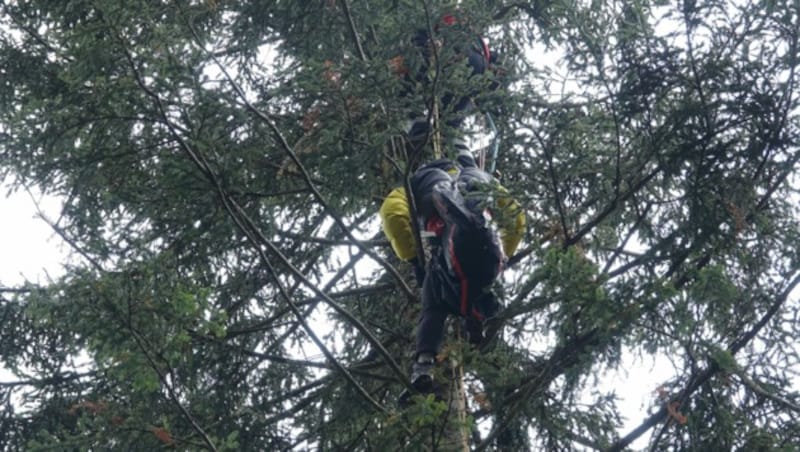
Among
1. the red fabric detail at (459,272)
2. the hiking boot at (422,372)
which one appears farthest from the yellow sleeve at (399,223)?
the hiking boot at (422,372)

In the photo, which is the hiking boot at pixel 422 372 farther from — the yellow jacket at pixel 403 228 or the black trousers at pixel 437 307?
the yellow jacket at pixel 403 228

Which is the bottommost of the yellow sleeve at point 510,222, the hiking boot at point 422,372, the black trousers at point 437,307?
the hiking boot at point 422,372

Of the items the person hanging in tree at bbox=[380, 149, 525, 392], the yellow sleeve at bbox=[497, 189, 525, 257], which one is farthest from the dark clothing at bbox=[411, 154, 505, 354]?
the yellow sleeve at bbox=[497, 189, 525, 257]

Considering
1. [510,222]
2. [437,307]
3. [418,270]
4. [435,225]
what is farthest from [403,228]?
[510,222]

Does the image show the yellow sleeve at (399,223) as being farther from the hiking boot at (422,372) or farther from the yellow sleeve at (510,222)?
the hiking boot at (422,372)

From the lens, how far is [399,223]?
7.21 m

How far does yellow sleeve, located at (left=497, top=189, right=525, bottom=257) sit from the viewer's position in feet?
21.5

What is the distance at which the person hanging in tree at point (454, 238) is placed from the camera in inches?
258

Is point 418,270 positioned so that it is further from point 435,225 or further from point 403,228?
point 435,225

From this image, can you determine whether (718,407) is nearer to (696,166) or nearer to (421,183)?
(696,166)

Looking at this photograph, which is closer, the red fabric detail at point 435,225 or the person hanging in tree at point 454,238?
the person hanging in tree at point 454,238

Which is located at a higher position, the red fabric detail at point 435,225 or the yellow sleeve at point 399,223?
the yellow sleeve at point 399,223

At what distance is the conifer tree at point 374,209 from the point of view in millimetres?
6289

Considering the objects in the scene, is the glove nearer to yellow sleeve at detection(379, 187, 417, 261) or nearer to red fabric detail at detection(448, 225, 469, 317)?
yellow sleeve at detection(379, 187, 417, 261)
